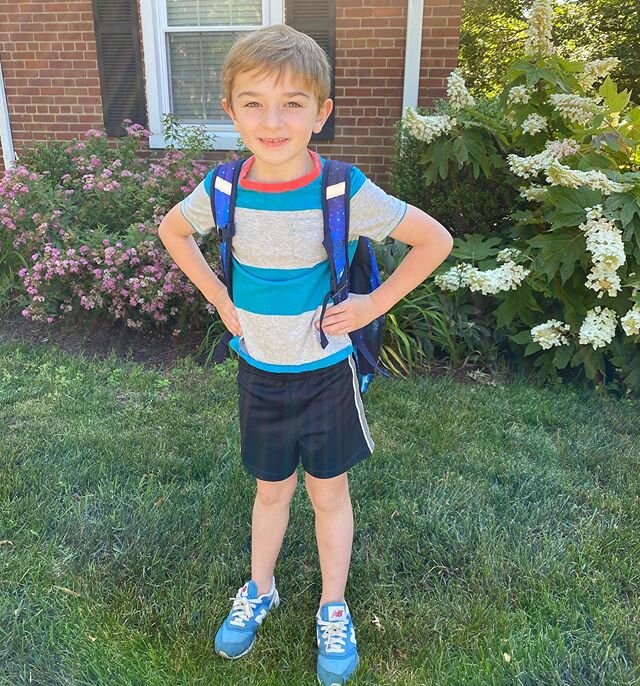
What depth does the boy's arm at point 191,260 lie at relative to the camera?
5.67ft

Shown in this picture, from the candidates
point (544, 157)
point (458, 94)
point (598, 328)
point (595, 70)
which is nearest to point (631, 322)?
point (598, 328)

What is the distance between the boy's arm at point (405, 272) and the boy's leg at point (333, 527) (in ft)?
1.54

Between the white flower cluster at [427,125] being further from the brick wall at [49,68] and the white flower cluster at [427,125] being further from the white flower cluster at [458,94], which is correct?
the brick wall at [49,68]

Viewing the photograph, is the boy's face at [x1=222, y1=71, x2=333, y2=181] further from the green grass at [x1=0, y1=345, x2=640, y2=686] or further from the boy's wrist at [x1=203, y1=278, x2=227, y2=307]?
the green grass at [x1=0, y1=345, x2=640, y2=686]

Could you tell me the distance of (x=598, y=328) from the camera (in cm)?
331

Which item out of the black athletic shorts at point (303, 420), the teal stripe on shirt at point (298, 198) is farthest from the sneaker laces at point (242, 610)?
the teal stripe on shirt at point (298, 198)

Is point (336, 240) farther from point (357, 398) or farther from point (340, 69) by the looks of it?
point (340, 69)

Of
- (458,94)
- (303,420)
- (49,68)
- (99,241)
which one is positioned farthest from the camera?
(49,68)

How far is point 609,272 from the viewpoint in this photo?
10.4 feet

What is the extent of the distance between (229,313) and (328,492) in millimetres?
580

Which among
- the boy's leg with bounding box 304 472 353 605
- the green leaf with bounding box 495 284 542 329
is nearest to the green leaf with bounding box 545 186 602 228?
the green leaf with bounding box 495 284 542 329

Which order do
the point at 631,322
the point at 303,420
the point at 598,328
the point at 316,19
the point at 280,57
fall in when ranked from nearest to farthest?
the point at 280,57, the point at 303,420, the point at 631,322, the point at 598,328, the point at 316,19

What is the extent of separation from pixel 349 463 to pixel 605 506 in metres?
1.39

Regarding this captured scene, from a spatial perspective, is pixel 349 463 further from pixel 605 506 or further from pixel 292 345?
pixel 605 506
